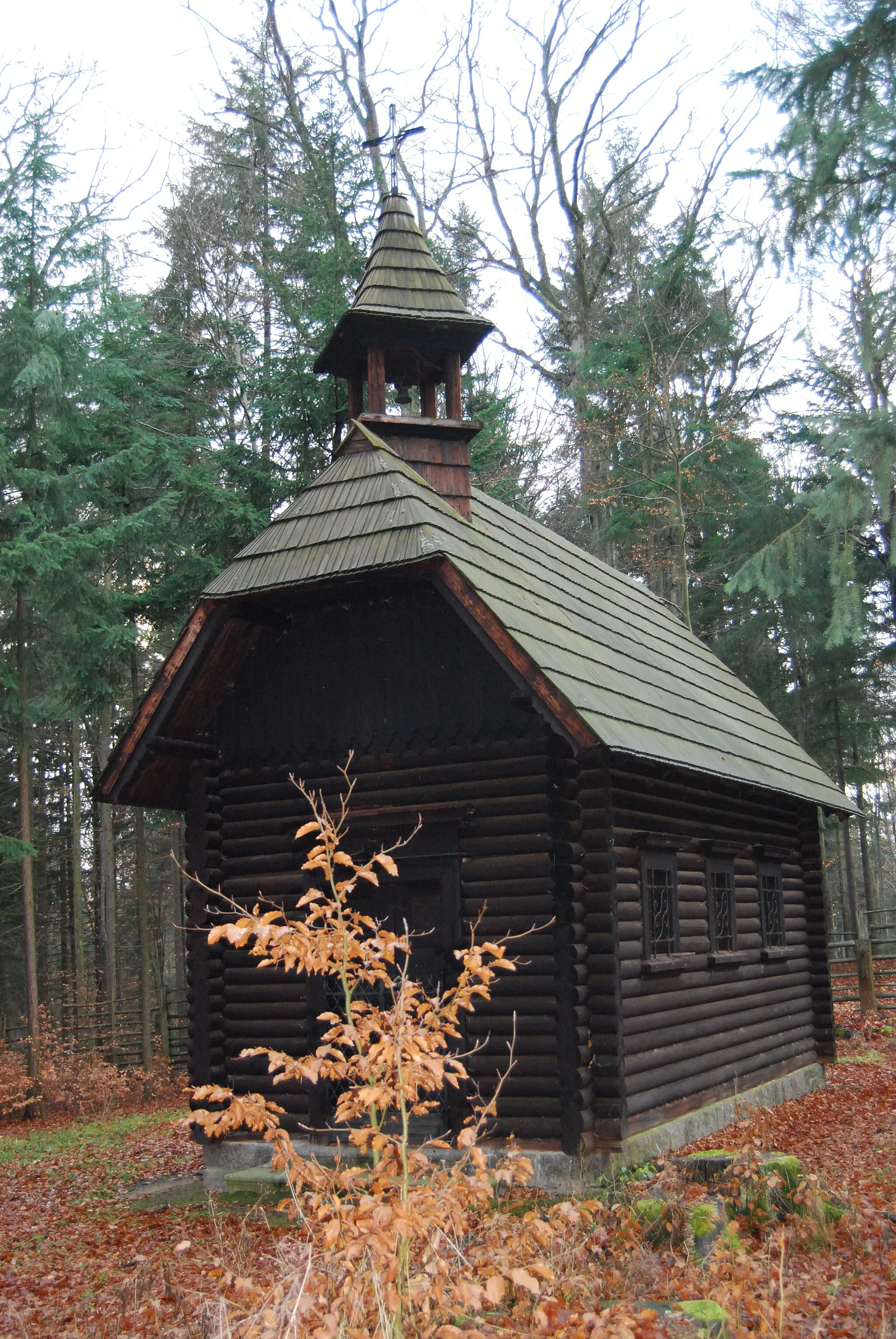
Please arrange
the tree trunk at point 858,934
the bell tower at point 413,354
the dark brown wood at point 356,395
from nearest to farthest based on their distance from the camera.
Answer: the bell tower at point 413,354
the dark brown wood at point 356,395
the tree trunk at point 858,934

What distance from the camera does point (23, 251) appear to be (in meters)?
18.4

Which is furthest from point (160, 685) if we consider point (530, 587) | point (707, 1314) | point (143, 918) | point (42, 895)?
point (42, 895)

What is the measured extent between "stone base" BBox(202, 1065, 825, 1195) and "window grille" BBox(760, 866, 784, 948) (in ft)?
6.19

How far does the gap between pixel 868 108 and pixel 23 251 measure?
1327cm

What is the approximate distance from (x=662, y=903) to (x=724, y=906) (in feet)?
7.20

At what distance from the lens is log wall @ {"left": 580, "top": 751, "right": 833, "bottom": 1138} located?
942 centimetres

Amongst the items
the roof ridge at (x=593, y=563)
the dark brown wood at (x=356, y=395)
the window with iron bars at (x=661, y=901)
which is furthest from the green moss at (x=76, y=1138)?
the dark brown wood at (x=356, y=395)

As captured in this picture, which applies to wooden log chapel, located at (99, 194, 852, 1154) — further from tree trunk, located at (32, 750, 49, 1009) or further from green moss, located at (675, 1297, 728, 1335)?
tree trunk, located at (32, 750, 49, 1009)

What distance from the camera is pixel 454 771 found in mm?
9945

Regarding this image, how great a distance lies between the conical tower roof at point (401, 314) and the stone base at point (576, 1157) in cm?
801

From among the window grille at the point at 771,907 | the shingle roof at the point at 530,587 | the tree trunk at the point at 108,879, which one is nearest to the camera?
the shingle roof at the point at 530,587

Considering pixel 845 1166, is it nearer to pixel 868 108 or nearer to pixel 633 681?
pixel 633 681

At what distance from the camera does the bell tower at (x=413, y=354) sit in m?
12.3

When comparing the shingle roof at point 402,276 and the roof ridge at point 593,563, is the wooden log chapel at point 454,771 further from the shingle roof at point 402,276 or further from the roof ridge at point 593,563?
the roof ridge at point 593,563
